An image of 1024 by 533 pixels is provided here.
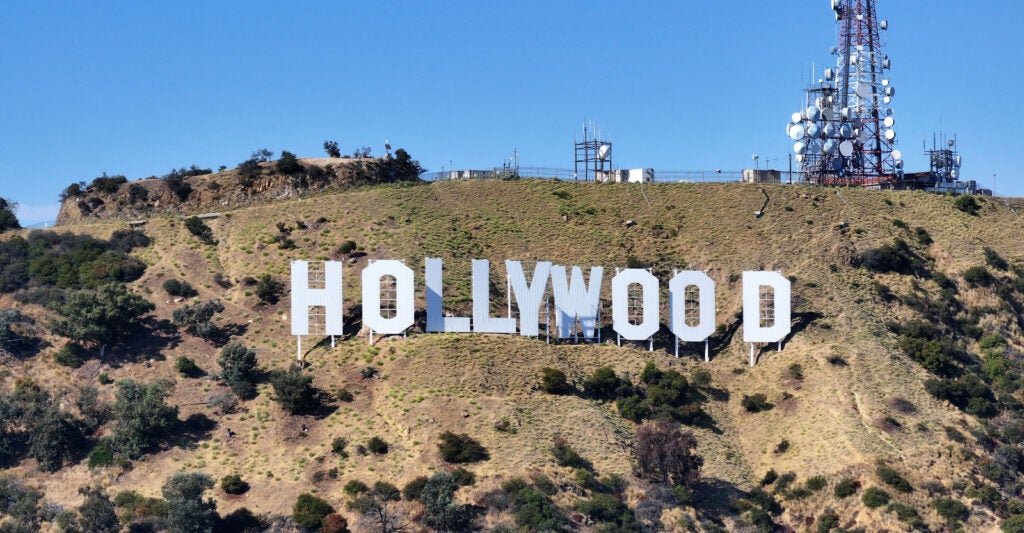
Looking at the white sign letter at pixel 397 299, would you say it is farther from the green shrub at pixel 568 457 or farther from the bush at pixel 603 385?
the green shrub at pixel 568 457

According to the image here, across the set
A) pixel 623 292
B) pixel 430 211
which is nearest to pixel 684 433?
pixel 623 292

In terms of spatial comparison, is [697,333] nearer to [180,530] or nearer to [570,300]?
[570,300]

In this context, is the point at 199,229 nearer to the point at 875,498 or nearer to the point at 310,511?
the point at 310,511

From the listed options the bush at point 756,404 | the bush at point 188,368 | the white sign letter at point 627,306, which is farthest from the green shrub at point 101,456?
the bush at point 756,404

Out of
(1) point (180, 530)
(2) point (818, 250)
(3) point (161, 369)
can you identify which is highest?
(2) point (818, 250)

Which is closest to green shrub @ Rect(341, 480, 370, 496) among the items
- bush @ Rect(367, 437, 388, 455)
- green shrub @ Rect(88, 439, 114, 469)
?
bush @ Rect(367, 437, 388, 455)

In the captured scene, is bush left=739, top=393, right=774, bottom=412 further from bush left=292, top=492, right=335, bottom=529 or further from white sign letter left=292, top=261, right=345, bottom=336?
bush left=292, top=492, right=335, bottom=529
